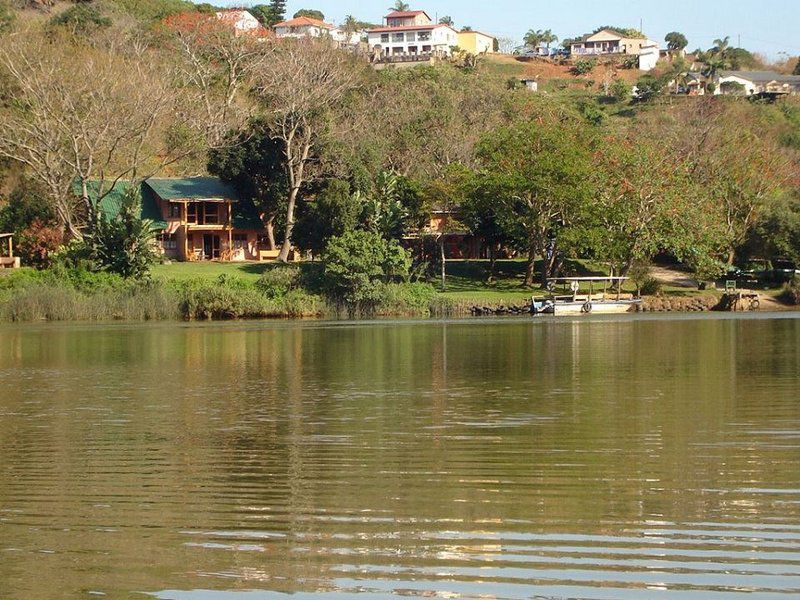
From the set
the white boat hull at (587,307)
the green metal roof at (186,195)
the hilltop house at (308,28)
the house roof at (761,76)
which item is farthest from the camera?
the house roof at (761,76)

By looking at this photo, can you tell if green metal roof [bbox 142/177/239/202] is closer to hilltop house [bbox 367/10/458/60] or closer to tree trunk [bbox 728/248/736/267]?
tree trunk [bbox 728/248/736/267]

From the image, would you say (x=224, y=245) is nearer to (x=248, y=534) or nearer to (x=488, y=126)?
(x=488, y=126)

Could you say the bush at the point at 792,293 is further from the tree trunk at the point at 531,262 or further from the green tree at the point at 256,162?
the green tree at the point at 256,162

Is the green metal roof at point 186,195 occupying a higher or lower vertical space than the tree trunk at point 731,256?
higher

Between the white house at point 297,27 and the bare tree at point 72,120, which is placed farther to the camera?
the white house at point 297,27

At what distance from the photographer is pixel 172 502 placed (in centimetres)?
1414

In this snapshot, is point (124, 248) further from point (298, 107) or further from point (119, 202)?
point (298, 107)

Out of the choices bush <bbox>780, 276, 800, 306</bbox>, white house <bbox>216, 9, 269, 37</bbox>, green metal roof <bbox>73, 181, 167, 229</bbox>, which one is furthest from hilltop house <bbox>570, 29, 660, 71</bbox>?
bush <bbox>780, 276, 800, 306</bbox>

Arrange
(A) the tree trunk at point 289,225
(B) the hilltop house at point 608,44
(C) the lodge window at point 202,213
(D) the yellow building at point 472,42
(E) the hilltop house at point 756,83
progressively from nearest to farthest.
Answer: (A) the tree trunk at point 289,225
(C) the lodge window at point 202,213
(E) the hilltop house at point 756,83
(D) the yellow building at point 472,42
(B) the hilltop house at point 608,44

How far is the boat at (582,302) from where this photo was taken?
62.5 meters

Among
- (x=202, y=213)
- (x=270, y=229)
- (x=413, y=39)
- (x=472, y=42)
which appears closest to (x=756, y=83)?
(x=472, y=42)

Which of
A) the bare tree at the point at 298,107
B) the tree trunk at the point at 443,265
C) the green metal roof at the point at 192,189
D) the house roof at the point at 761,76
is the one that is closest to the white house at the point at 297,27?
the house roof at the point at 761,76

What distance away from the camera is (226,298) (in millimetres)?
58281

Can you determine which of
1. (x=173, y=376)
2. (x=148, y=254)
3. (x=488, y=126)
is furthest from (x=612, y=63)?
(x=173, y=376)
